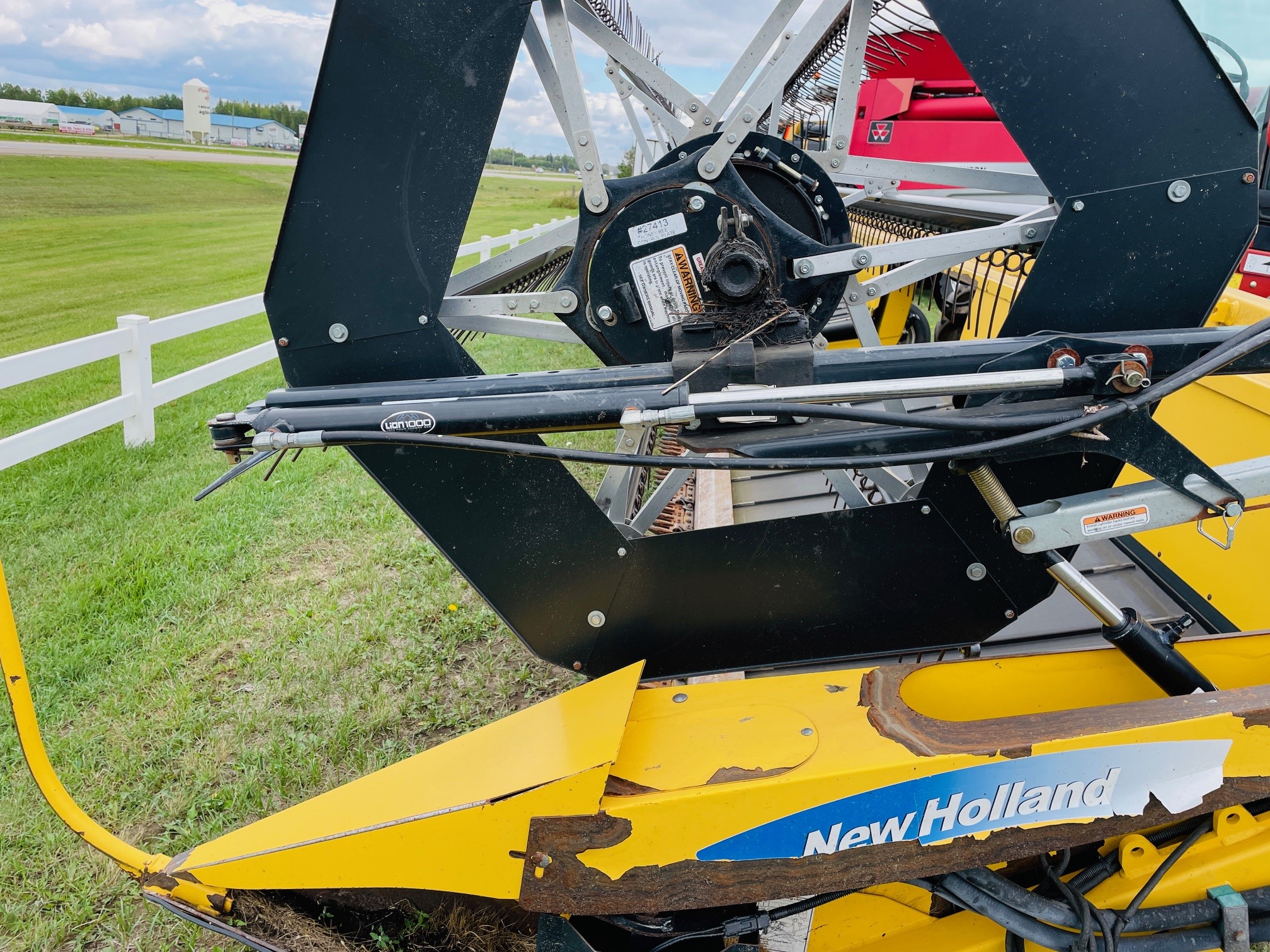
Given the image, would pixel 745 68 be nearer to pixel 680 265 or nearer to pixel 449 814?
pixel 680 265

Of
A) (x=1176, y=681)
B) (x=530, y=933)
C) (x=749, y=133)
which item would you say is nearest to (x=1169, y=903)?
(x=1176, y=681)

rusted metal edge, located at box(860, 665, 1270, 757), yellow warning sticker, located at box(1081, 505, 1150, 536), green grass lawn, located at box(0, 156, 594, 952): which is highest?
yellow warning sticker, located at box(1081, 505, 1150, 536)

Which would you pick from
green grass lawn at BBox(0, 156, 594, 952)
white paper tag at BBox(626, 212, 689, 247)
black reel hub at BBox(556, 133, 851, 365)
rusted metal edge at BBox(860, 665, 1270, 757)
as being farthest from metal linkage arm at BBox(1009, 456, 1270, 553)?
green grass lawn at BBox(0, 156, 594, 952)

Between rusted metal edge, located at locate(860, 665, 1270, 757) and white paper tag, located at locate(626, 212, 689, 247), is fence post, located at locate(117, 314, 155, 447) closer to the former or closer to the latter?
white paper tag, located at locate(626, 212, 689, 247)

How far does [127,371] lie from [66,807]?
207 inches

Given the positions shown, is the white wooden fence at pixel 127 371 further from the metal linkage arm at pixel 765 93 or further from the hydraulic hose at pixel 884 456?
the hydraulic hose at pixel 884 456

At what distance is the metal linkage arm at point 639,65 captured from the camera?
208cm

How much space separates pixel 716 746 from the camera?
5.51 ft

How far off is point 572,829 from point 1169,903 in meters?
1.33

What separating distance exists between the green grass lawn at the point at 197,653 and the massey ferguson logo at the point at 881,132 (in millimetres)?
5595

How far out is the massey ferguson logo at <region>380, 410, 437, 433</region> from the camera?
159 centimetres

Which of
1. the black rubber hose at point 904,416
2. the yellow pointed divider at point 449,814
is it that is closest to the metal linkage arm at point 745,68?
the black rubber hose at point 904,416

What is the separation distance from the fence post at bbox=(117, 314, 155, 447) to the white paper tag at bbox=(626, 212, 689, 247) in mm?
5413

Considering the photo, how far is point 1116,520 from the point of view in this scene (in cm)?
165
